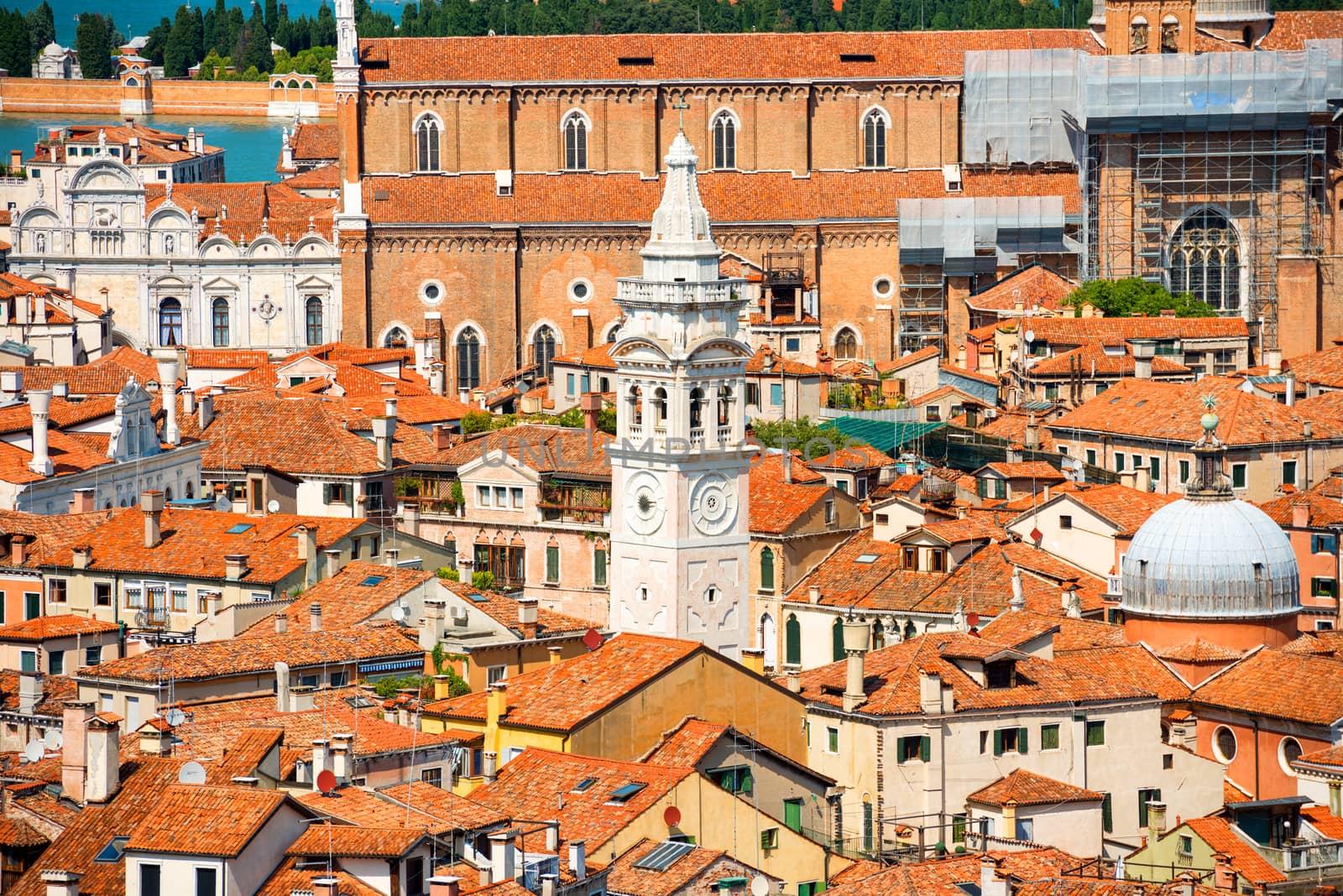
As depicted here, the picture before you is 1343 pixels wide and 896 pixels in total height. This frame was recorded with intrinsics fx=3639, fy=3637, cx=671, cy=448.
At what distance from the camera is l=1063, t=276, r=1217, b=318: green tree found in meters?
70.6

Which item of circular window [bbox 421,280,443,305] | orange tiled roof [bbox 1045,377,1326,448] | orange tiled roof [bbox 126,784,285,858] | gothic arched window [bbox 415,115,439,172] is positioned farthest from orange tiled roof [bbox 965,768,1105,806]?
gothic arched window [bbox 415,115,439,172]

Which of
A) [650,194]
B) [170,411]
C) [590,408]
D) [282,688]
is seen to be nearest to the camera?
[282,688]

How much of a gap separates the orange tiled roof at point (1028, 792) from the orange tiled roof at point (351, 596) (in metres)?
8.96

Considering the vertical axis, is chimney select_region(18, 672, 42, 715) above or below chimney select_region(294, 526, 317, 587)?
below

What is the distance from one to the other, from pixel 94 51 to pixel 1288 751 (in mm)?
138285

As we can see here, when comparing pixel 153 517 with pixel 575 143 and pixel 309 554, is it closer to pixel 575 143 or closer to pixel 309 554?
pixel 309 554

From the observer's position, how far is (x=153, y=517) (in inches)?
1813

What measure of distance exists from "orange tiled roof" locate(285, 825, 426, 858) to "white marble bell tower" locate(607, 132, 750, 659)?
43.3 ft

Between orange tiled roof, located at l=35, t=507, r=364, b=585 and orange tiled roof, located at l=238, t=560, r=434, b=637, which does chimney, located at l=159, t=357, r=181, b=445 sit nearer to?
orange tiled roof, located at l=35, t=507, r=364, b=585

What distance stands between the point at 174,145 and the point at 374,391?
198 ft

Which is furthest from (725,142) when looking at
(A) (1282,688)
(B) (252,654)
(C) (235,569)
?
(B) (252,654)

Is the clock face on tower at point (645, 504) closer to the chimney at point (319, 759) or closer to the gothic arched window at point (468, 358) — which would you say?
the chimney at point (319, 759)

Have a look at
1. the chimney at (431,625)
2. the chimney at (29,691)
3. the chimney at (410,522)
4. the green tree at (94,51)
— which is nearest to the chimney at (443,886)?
the chimney at (29,691)

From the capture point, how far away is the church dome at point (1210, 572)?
135ft
